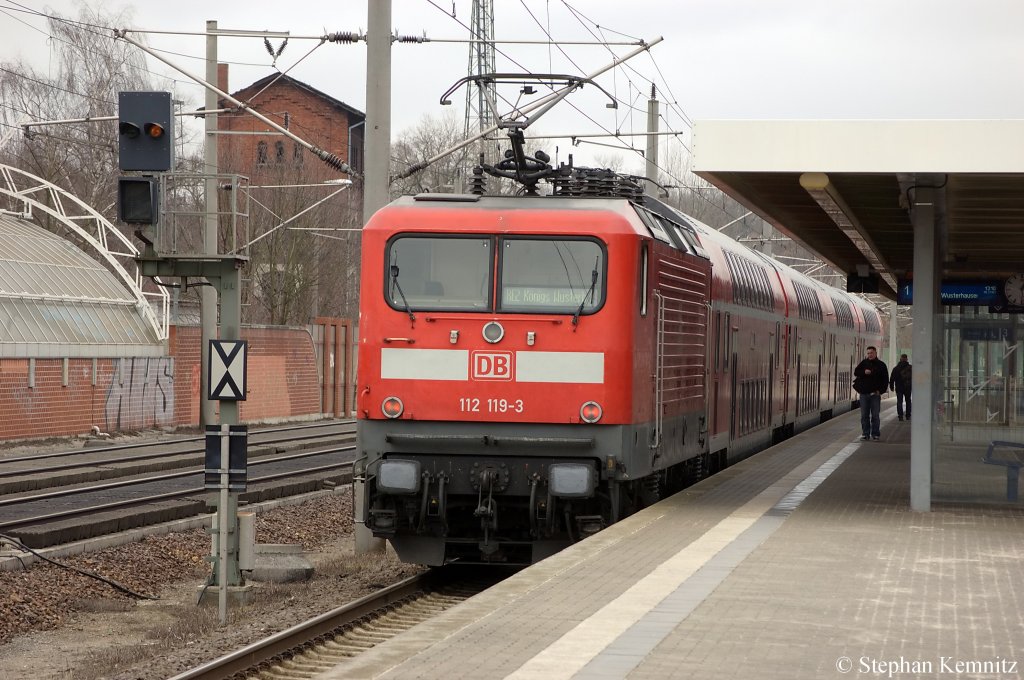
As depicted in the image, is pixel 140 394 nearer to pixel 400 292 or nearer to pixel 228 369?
pixel 228 369

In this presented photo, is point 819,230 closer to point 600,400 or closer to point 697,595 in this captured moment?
point 600,400

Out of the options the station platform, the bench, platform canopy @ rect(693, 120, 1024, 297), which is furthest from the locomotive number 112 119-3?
the bench

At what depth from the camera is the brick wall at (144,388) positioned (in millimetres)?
29312

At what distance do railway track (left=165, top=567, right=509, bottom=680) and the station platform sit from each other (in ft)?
3.76

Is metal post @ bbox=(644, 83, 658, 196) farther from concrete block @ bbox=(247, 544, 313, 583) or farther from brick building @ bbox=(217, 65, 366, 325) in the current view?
concrete block @ bbox=(247, 544, 313, 583)

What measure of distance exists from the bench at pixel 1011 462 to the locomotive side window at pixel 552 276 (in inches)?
205

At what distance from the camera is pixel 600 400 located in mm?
11727

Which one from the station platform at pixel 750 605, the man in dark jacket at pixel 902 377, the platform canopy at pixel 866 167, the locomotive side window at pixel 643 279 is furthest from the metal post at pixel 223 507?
the man in dark jacket at pixel 902 377

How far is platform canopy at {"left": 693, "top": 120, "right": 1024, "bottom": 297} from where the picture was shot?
11984 millimetres

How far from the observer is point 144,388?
110 ft

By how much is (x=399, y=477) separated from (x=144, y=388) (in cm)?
2336

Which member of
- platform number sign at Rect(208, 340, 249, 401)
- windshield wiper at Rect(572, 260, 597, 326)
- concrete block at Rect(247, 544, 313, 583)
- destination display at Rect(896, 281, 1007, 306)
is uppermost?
destination display at Rect(896, 281, 1007, 306)

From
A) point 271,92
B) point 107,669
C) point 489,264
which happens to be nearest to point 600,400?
point 489,264

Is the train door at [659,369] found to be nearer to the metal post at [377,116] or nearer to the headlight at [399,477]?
the headlight at [399,477]
